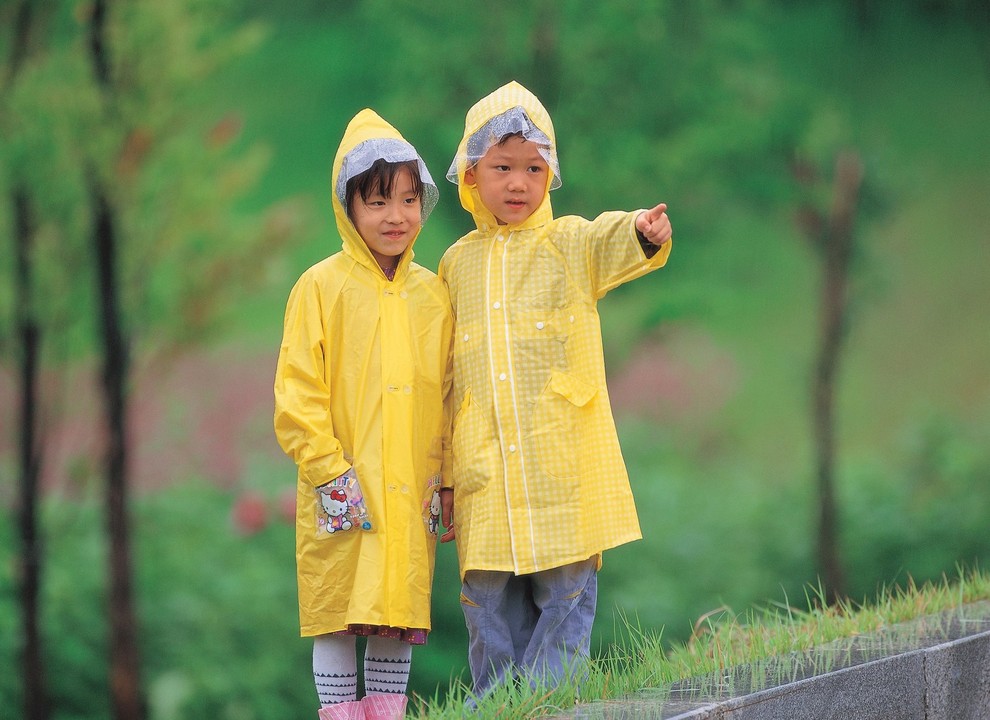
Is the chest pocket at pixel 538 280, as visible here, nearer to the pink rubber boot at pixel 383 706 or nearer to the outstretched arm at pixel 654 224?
the outstretched arm at pixel 654 224

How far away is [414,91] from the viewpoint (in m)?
6.15

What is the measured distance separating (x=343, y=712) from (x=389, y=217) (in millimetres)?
1039

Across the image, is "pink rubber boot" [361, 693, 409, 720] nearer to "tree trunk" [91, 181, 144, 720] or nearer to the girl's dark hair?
the girl's dark hair

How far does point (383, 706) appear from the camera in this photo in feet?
9.07

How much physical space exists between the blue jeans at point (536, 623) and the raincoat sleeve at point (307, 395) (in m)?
0.42

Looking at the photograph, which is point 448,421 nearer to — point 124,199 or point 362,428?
point 362,428

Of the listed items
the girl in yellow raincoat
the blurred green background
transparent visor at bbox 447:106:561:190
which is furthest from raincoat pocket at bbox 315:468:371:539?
the blurred green background

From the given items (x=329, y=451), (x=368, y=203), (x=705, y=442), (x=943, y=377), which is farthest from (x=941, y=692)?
(x=943, y=377)

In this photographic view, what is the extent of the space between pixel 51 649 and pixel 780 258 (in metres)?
3.97

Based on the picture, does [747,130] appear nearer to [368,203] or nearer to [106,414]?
[106,414]

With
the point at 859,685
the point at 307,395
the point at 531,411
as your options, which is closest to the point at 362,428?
the point at 307,395

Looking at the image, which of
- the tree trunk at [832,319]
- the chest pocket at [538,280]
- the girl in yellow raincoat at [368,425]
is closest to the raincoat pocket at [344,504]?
the girl in yellow raincoat at [368,425]

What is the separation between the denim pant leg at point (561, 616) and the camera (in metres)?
Result: 2.75

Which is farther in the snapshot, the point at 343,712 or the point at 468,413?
the point at 468,413
